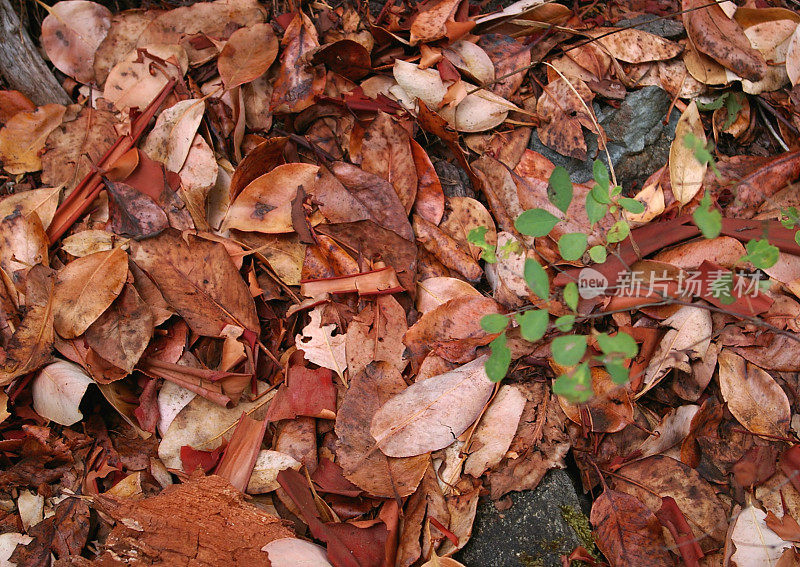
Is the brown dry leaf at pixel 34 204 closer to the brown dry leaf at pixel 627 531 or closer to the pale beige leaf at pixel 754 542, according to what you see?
the brown dry leaf at pixel 627 531

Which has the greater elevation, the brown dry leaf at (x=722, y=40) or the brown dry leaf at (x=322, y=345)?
the brown dry leaf at (x=722, y=40)

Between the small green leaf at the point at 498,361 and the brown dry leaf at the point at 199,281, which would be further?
the brown dry leaf at the point at 199,281

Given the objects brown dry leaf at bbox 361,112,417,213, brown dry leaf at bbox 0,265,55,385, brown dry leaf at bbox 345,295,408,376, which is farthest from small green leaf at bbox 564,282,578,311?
brown dry leaf at bbox 0,265,55,385

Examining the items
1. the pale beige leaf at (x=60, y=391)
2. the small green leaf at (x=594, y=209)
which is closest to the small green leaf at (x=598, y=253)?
the small green leaf at (x=594, y=209)

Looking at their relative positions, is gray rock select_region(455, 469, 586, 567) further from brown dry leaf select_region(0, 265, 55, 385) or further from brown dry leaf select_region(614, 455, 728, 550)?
brown dry leaf select_region(0, 265, 55, 385)

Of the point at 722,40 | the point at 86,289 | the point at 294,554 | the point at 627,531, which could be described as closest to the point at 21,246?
the point at 86,289
